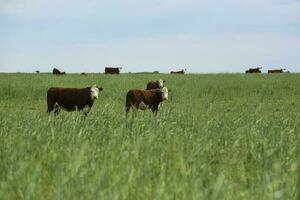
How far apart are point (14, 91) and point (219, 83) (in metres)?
15.3

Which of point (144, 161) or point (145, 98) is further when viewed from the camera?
point (145, 98)

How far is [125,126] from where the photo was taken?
21.9 ft

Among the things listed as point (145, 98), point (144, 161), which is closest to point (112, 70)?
point (145, 98)

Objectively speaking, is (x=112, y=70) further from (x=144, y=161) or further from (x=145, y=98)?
(x=144, y=161)

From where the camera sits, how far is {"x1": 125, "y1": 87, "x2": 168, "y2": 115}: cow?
1962cm

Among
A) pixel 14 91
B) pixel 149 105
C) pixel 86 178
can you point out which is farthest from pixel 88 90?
pixel 86 178

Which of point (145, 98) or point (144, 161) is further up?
point (144, 161)

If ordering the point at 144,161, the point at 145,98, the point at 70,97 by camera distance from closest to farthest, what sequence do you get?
the point at 144,161, the point at 70,97, the point at 145,98

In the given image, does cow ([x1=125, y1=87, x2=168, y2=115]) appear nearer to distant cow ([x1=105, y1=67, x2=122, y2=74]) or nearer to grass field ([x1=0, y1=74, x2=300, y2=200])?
grass field ([x1=0, y1=74, x2=300, y2=200])

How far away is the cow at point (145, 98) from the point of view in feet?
64.4

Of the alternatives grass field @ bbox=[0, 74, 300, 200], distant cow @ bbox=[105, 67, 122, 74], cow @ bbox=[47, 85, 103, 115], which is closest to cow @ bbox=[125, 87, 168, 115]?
cow @ bbox=[47, 85, 103, 115]

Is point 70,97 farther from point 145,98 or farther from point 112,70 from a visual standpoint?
point 112,70

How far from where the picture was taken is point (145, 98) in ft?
65.7

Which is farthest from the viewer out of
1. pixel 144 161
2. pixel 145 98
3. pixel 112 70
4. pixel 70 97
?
pixel 112 70
